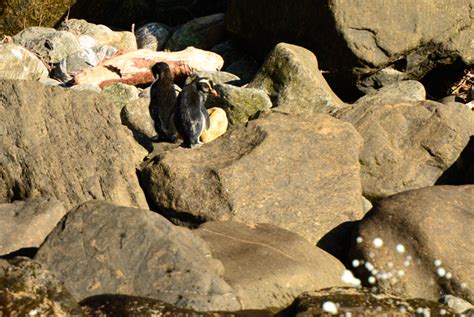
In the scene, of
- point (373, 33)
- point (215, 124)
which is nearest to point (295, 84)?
point (215, 124)

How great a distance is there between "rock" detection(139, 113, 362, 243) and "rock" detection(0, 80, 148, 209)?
316 mm

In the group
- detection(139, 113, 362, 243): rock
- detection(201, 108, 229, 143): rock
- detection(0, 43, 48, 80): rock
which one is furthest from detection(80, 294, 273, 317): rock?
detection(0, 43, 48, 80): rock

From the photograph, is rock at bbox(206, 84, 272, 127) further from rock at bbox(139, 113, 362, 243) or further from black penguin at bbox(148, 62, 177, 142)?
rock at bbox(139, 113, 362, 243)

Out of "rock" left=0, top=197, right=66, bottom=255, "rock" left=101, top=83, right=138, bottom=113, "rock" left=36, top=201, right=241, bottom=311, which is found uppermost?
"rock" left=36, top=201, right=241, bottom=311

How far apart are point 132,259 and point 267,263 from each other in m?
1.03

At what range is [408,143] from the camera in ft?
34.3

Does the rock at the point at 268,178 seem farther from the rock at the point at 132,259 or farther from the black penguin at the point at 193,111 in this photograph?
the rock at the point at 132,259

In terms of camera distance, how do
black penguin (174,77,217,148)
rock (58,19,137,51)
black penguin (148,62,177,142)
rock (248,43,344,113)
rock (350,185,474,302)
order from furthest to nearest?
1. rock (58,19,137,51)
2. rock (248,43,344,113)
3. black penguin (148,62,177,142)
4. black penguin (174,77,217,148)
5. rock (350,185,474,302)

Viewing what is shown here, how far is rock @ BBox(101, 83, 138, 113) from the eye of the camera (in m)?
12.6

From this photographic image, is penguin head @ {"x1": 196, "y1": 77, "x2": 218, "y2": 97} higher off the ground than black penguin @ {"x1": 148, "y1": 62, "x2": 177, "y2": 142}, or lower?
higher

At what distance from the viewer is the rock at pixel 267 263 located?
726 centimetres

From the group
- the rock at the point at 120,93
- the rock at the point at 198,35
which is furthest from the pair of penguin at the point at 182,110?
the rock at the point at 198,35

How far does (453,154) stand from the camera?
1028 cm

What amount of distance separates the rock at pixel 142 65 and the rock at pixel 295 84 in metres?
1.79
